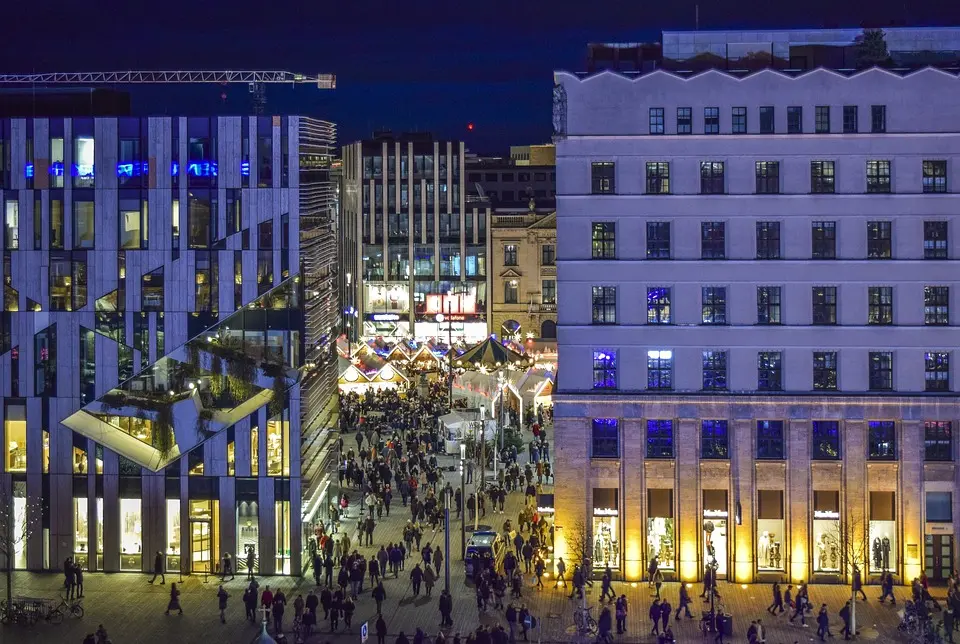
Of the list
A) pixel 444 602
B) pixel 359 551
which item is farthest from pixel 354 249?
pixel 444 602

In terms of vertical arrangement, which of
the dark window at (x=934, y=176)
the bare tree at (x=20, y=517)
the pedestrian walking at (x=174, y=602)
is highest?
the dark window at (x=934, y=176)

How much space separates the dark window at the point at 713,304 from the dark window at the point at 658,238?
2070 mm

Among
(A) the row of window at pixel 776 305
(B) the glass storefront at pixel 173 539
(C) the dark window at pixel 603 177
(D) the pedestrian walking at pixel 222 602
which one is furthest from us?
(B) the glass storefront at pixel 173 539

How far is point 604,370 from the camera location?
58500mm

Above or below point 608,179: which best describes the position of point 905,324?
below

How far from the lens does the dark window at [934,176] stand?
5806cm

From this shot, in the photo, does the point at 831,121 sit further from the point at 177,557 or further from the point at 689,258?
the point at 177,557

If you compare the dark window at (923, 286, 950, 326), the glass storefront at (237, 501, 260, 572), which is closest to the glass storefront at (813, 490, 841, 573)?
the dark window at (923, 286, 950, 326)

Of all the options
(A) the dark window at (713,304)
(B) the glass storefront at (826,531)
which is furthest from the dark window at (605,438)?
(B) the glass storefront at (826,531)

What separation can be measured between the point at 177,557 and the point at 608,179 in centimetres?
2228

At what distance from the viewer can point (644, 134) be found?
192 ft

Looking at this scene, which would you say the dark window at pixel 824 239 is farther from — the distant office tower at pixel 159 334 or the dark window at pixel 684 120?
the distant office tower at pixel 159 334

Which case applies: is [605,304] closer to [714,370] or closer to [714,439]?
[714,370]

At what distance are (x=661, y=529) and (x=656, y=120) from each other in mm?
15755
